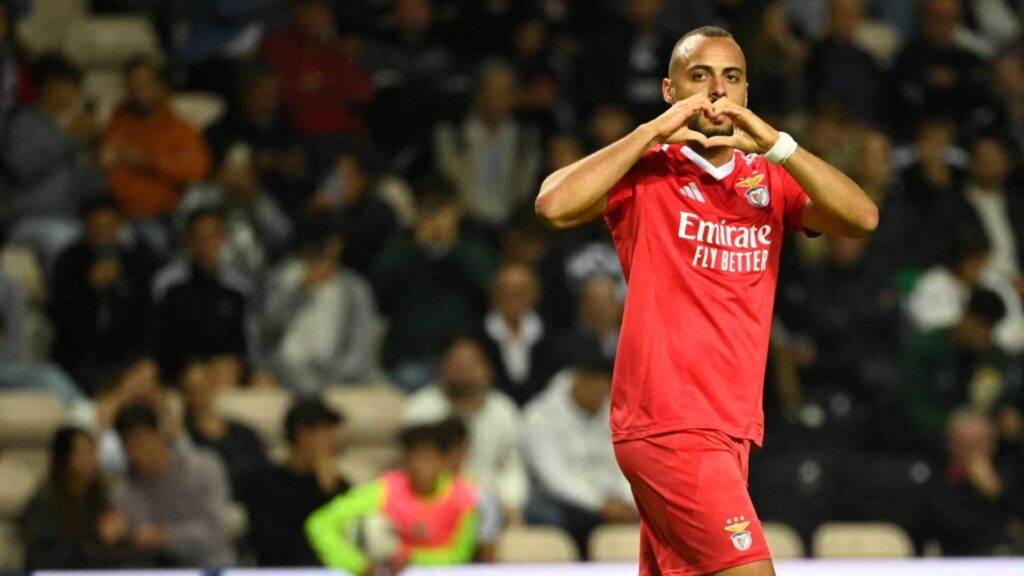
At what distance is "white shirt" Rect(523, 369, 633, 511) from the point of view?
28.6 feet

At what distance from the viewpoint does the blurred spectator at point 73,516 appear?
790 cm

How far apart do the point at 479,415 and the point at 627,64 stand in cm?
315

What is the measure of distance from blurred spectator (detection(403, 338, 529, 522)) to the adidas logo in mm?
4540

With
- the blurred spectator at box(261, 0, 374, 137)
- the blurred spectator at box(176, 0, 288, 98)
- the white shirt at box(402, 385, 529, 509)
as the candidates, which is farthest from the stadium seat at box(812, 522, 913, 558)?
the blurred spectator at box(176, 0, 288, 98)

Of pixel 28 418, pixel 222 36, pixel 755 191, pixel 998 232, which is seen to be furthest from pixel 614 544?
pixel 222 36

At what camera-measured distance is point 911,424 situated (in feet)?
31.3

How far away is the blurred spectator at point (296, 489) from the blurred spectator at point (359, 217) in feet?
6.07

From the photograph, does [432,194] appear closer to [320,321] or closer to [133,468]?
[320,321]

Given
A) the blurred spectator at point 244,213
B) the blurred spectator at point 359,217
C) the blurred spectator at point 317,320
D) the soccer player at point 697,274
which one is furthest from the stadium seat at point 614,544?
the soccer player at point 697,274

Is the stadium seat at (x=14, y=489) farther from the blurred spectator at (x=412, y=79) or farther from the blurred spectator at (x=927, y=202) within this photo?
the blurred spectator at (x=927, y=202)

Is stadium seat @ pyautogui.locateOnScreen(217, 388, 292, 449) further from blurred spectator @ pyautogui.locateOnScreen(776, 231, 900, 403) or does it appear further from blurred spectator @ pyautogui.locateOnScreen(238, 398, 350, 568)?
blurred spectator @ pyautogui.locateOnScreen(776, 231, 900, 403)

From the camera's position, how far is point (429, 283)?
9.66 meters

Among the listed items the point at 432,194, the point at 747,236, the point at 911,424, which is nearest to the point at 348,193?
the point at 432,194

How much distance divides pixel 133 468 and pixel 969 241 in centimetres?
492
